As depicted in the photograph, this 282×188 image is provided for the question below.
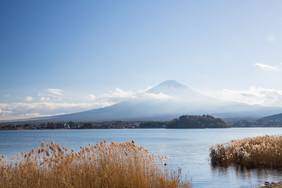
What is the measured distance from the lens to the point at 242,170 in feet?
56.5

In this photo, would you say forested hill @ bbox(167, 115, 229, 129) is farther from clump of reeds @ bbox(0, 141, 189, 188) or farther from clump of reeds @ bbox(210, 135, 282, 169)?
clump of reeds @ bbox(0, 141, 189, 188)

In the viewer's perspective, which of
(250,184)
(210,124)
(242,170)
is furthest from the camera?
(210,124)

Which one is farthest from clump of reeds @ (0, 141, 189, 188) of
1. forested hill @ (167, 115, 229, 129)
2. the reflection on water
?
forested hill @ (167, 115, 229, 129)

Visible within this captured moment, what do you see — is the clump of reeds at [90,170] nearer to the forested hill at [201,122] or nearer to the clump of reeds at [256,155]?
the clump of reeds at [256,155]

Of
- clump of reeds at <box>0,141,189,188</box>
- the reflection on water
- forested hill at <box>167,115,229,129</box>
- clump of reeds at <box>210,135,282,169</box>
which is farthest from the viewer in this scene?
forested hill at <box>167,115,229,129</box>

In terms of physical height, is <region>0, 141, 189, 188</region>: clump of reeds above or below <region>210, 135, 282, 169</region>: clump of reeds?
above

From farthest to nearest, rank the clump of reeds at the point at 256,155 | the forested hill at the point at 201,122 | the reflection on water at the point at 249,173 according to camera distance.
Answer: the forested hill at the point at 201,122 → the clump of reeds at the point at 256,155 → the reflection on water at the point at 249,173

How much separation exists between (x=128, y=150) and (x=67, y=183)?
227 centimetres

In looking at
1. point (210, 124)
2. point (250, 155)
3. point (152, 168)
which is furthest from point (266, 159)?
point (210, 124)

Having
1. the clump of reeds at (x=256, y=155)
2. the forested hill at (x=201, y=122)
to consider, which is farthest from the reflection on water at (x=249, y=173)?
the forested hill at (x=201, y=122)

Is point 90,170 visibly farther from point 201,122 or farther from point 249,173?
point 201,122

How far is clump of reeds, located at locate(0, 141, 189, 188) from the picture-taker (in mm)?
8742

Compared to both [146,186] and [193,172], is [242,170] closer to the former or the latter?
[193,172]

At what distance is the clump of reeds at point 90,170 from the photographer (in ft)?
28.7
